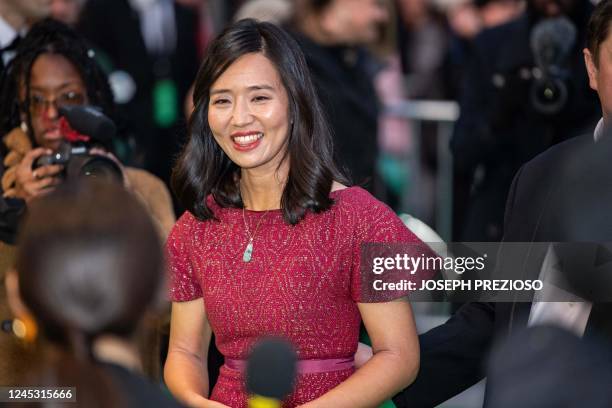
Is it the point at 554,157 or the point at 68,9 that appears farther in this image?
the point at 68,9

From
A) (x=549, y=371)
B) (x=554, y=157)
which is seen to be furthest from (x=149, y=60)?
(x=549, y=371)

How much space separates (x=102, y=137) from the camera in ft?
12.1

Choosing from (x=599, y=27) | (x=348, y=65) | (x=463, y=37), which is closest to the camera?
(x=599, y=27)

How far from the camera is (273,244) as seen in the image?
3.07m

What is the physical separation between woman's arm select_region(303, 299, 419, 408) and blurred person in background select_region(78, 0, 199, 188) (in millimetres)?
3564

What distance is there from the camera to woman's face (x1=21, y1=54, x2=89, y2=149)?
13.0 feet

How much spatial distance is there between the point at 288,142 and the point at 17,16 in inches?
75.0

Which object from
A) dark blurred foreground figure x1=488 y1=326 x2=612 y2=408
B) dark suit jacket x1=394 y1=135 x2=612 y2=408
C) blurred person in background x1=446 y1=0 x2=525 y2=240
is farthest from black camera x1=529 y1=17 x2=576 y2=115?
dark blurred foreground figure x1=488 y1=326 x2=612 y2=408

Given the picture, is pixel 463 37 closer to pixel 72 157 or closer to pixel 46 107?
pixel 46 107

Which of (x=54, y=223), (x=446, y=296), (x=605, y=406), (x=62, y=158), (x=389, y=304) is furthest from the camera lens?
(x=62, y=158)

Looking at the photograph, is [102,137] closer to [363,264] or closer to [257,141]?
[257,141]

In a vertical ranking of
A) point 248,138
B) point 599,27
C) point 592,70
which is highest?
point 599,27

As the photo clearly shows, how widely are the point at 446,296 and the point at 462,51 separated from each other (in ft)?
14.9

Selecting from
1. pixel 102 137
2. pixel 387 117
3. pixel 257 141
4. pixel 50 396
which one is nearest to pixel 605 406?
pixel 50 396
